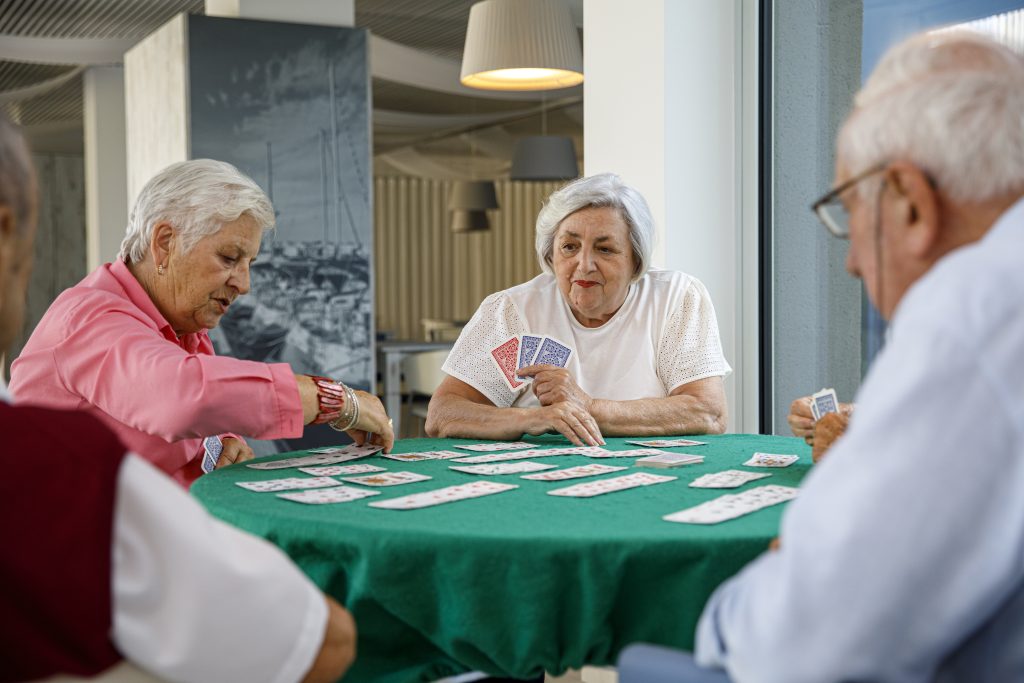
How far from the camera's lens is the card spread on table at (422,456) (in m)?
2.39

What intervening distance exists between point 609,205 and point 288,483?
Result: 147 centimetres

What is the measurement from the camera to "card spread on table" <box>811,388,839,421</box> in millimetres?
2332

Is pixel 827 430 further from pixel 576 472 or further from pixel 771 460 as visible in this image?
pixel 576 472

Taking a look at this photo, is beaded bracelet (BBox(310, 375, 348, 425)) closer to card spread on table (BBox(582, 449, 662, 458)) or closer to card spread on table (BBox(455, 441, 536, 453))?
card spread on table (BBox(455, 441, 536, 453))

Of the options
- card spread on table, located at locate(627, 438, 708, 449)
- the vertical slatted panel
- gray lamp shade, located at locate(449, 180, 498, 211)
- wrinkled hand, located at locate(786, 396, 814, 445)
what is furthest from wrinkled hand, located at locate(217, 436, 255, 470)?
the vertical slatted panel

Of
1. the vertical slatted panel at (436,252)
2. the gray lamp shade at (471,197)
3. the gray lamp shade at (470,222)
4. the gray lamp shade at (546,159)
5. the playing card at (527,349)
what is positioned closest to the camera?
the playing card at (527,349)

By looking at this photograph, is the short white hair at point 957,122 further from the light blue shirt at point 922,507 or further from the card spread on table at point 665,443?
the card spread on table at point 665,443

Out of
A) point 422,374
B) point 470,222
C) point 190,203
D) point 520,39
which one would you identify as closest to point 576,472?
point 190,203

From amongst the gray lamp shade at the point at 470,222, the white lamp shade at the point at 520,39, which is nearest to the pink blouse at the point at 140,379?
the white lamp shade at the point at 520,39

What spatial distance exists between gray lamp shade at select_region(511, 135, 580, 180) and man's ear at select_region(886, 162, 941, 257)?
7.55 m

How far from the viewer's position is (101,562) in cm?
95

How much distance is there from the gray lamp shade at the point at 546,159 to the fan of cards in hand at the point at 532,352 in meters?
5.79

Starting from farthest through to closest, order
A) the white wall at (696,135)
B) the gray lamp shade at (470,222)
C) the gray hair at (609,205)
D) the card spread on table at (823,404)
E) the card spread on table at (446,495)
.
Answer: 1. the gray lamp shade at (470,222)
2. the white wall at (696,135)
3. the gray hair at (609,205)
4. the card spread on table at (823,404)
5. the card spread on table at (446,495)

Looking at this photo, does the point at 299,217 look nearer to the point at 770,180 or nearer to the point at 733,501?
the point at 770,180
